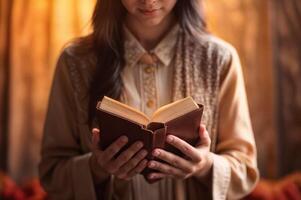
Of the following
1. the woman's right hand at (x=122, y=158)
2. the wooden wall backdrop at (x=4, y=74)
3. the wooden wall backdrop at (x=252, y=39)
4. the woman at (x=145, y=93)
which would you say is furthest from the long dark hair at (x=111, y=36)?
the wooden wall backdrop at (x=4, y=74)

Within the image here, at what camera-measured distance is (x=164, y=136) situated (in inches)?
40.0

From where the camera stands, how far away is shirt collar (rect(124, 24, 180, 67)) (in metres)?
1.28

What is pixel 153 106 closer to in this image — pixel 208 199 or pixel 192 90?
pixel 192 90

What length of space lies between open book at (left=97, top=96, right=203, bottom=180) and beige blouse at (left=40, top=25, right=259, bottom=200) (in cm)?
21

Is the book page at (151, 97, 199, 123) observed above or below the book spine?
above

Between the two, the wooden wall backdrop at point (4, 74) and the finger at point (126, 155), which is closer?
the finger at point (126, 155)

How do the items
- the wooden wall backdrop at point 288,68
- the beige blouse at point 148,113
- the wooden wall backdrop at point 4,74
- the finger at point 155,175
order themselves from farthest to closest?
Answer: the wooden wall backdrop at point 4,74 < the wooden wall backdrop at point 288,68 < the beige blouse at point 148,113 < the finger at point 155,175

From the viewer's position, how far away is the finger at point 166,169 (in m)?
1.06

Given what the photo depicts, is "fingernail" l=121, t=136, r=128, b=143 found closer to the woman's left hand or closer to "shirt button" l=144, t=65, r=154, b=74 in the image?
the woman's left hand

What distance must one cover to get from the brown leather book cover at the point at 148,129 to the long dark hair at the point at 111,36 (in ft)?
0.68

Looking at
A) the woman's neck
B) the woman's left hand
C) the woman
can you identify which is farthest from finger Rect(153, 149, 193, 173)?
the woman's neck

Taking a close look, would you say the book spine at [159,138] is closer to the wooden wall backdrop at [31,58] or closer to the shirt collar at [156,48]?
the shirt collar at [156,48]

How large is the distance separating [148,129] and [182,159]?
0.14 meters

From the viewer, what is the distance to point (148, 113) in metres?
1.24
